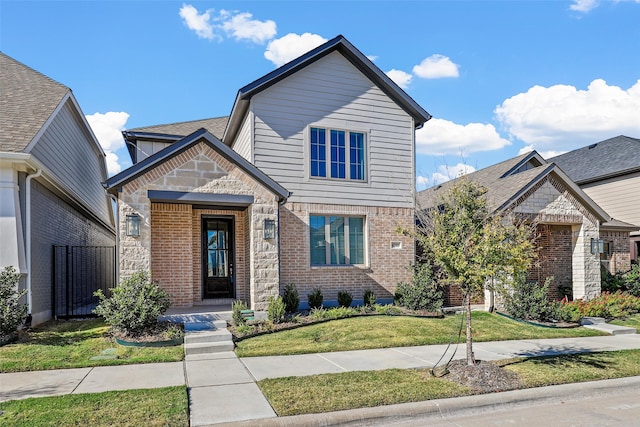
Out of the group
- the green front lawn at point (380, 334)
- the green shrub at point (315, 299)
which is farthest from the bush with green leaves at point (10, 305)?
the green shrub at point (315, 299)

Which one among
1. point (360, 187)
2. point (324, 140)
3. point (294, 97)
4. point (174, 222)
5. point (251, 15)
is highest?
point (251, 15)

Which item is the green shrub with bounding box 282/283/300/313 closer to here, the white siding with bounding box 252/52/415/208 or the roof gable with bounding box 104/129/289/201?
the roof gable with bounding box 104/129/289/201

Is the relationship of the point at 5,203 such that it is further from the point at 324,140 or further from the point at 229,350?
the point at 324,140

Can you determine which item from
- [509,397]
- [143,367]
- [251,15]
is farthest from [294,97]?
[509,397]

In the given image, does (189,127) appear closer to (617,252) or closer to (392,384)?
(392,384)

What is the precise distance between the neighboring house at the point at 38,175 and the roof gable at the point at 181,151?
1.78 m

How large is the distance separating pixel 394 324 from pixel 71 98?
39.0ft

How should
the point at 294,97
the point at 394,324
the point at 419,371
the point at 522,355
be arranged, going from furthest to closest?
the point at 294,97
the point at 394,324
the point at 522,355
the point at 419,371

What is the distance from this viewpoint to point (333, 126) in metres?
14.2

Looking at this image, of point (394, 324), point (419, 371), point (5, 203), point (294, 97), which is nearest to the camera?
point (419, 371)

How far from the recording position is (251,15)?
37.3 feet

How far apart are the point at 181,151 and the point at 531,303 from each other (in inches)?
394

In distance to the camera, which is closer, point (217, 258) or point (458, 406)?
point (458, 406)

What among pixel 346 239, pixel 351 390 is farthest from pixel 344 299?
pixel 351 390
